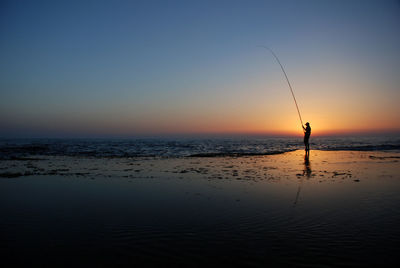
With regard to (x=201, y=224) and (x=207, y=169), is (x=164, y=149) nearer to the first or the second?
(x=207, y=169)

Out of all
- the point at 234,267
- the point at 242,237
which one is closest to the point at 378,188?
the point at 242,237

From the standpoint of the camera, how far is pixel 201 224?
4965 mm

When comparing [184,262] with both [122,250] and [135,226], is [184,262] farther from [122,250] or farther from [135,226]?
[135,226]

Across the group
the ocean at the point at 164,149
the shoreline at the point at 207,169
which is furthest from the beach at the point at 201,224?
the ocean at the point at 164,149

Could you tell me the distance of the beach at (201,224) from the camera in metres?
3.66

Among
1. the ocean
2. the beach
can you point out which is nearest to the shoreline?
the beach

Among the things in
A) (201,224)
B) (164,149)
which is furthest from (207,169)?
(164,149)

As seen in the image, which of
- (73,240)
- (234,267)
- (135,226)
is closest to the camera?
(234,267)

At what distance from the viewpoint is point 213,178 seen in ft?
33.6

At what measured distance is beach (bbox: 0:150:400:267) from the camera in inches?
144

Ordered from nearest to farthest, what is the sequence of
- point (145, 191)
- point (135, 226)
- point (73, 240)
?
point (73, 240) < point (135, 226) < point (145, 191)

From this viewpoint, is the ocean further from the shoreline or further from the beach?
the beach

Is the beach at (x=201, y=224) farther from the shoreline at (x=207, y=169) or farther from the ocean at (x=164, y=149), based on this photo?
the ocean at (x=164, y=149)

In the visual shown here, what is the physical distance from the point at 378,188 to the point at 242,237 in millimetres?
6030
